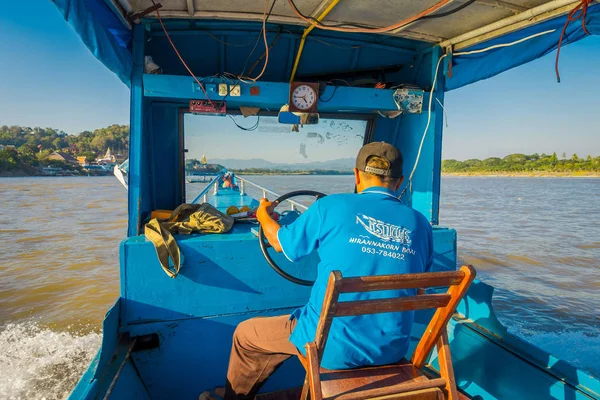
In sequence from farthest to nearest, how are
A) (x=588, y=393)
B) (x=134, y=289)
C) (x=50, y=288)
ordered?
(x=50, y=288) < (x=134, y=289) < (x=588, y=393)

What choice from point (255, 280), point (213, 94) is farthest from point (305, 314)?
point (213, 94)

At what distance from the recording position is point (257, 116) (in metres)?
4.13

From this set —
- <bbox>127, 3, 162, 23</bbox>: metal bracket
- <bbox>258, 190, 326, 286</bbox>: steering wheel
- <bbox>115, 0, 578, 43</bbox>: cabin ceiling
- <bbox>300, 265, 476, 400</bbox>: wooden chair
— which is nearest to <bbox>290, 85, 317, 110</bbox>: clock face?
<bbox>115, 0, 578, 43</bbox>: cabin ceiling

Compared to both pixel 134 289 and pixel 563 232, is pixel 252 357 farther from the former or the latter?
pixel 563 232

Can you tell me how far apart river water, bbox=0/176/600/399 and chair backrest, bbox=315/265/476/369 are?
300 centimetres

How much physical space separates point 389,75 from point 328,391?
3599 millimetres

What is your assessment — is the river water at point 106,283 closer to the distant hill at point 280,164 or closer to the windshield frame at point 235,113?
the distant hill at point 280,164

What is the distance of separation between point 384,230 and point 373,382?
0.61 metres

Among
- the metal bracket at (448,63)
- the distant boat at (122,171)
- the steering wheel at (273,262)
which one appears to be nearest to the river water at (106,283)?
the distant boat at (122,171)

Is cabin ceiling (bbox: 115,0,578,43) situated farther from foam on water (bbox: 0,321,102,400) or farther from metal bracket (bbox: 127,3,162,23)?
foam on water (bbox: 0,321,102,400)

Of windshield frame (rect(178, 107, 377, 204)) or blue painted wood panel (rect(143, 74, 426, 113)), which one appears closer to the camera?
blue painted wood panel (rect(143, 74, 426, 113))

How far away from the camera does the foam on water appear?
4367mm

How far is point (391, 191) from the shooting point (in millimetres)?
1791

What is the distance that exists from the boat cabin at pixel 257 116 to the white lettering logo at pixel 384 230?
1.09m
